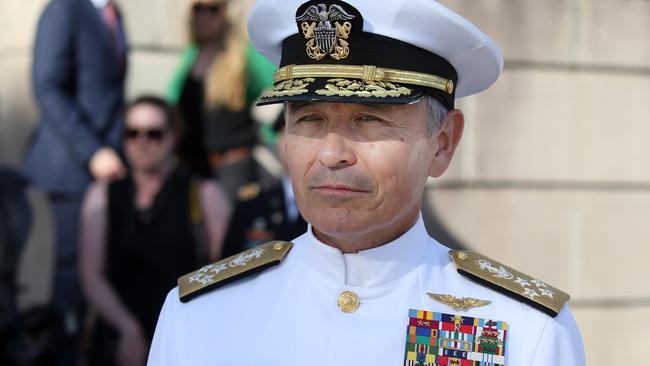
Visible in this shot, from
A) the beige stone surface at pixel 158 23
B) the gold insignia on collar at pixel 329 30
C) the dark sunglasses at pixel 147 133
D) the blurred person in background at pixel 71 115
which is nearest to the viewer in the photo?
the gold insignia on collar at pixel 329 30

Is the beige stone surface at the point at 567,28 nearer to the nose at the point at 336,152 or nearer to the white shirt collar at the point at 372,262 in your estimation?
the white shirt collar at the point at 372,262

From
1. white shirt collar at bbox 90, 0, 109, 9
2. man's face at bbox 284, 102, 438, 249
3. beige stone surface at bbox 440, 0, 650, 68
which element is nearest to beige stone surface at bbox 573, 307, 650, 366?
beige stone surface at bbox 440, 0, 650, 68

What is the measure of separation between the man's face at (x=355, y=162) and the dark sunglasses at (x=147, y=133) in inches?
119

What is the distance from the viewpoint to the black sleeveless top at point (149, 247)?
16.1ft

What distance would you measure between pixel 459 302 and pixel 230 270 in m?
0.54

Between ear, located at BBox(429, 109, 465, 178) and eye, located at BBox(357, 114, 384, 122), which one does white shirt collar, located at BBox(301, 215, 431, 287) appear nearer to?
ear, located at BBox(429, 109, 465, 178)

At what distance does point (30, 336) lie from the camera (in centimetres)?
507

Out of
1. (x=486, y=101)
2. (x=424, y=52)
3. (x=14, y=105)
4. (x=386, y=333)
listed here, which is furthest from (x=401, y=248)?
(x=14, y=105)

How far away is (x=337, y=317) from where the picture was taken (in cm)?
228

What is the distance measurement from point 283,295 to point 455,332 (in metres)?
0.40

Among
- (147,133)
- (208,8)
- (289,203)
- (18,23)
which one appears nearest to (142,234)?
(147,133)

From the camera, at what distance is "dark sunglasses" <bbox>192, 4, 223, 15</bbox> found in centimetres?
582

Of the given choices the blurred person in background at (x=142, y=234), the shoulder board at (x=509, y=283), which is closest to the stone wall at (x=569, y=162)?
the blurred person in background at (x=142, y=234)

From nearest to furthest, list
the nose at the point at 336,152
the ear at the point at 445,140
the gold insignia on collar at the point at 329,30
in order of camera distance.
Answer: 1. the nose at the point at 336,152
2. the gold insignia on collar at the point at 329,30
3. the ear at the point at 445,140
